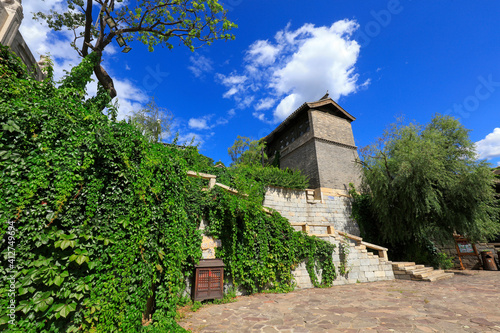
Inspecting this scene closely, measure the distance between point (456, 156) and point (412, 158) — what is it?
3431mm

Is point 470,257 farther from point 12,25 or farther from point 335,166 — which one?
point 12,25

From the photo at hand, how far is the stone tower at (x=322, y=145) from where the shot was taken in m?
15.6

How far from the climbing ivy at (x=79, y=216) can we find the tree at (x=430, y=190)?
11.5 m

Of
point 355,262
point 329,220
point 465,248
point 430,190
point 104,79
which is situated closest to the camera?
point 355,262

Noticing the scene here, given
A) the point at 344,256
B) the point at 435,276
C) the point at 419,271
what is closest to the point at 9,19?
the point at 344,256

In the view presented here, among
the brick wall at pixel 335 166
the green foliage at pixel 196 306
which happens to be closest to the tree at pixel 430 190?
the brick wall at pixel 335 166

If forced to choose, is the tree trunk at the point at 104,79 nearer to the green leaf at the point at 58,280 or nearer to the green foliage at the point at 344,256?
the green leaf at the point at 58,280

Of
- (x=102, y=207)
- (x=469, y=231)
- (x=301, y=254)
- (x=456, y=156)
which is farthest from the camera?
(x=456, y=156)

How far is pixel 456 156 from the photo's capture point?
39.2 ft

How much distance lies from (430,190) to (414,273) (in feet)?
13.3

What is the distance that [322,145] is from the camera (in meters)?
16.4

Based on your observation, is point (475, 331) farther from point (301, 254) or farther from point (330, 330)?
point (301, 254)

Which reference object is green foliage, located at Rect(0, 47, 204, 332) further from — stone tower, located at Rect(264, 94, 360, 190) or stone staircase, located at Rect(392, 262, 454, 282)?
stone tower, located at Rect(264, 94, 360, 190)

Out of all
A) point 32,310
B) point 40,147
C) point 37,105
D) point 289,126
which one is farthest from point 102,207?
point 289,126
